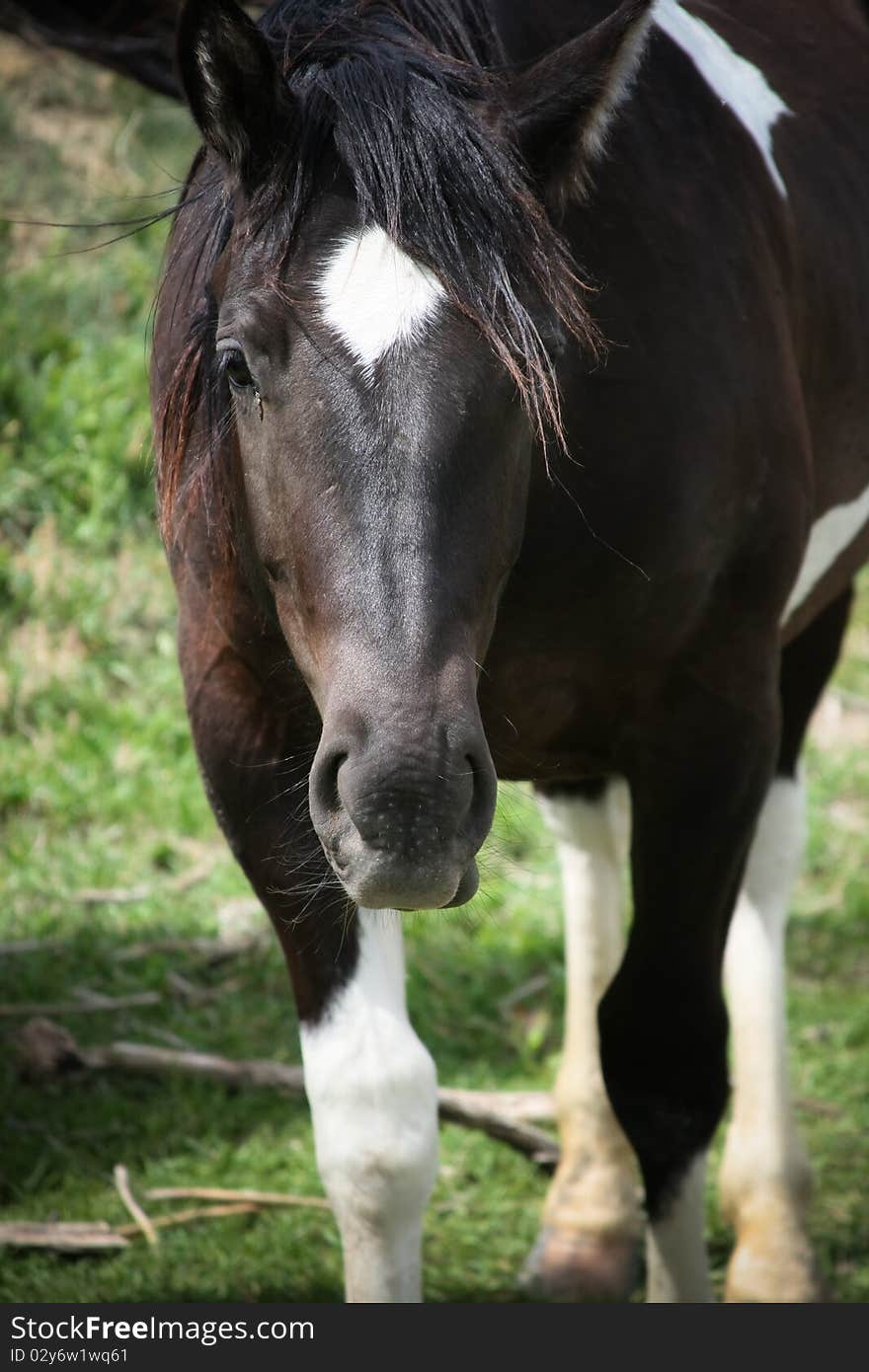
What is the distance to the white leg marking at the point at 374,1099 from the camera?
259 cm

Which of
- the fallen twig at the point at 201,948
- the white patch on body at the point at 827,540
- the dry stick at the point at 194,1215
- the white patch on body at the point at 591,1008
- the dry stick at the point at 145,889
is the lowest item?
the dry stick at the point at 145,889

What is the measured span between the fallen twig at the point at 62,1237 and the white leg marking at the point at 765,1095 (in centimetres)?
127

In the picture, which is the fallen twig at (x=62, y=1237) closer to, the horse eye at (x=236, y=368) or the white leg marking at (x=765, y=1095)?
the white leg marking at (x=765, y=1095)

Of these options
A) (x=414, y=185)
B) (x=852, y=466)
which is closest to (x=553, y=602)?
(x=414, y=185)

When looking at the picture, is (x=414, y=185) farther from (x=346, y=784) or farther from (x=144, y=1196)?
(x=144, y=1196)

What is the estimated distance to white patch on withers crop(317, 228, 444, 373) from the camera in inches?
76.4

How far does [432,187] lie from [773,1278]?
2.31m

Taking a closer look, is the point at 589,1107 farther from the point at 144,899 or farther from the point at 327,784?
the point at 327,784

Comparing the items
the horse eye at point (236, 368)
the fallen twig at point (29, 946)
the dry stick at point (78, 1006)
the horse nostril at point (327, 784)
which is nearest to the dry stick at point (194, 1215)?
the dry stick at point (78, 1006)

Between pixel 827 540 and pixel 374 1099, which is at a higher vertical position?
pixel 827 540

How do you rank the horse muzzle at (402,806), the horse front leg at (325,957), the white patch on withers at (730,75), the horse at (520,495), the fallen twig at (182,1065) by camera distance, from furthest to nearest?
the fallen twig at (182,1065), the white patch on withers at (730,75), the horse front leg at (325,957), the horse at (520,495), the horse muzzle at (402,806)

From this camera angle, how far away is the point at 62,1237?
3268 mm

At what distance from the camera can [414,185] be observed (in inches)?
78.0

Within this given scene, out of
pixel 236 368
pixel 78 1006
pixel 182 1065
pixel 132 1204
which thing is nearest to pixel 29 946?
pixel 78 1006
